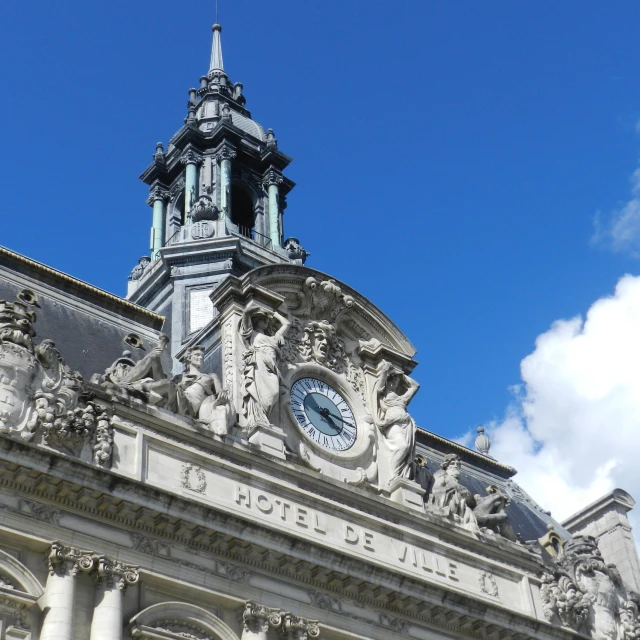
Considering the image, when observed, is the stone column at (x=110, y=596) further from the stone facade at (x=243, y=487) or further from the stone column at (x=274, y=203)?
the stone column at (x=274, y=203)

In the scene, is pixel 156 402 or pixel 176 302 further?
pixel 176 302

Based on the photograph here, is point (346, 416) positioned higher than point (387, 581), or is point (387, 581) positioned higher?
point (346, 416)

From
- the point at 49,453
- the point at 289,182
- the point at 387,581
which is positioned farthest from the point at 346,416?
the point at 289,182

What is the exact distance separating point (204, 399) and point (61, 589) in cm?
616

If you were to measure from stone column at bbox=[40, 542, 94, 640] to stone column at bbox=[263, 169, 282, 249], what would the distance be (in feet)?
55.6

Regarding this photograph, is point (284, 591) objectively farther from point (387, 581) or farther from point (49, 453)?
point (49, 453)

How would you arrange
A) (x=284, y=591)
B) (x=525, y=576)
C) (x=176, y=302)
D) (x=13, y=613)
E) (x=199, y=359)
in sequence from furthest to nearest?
(x=176, y=302) → (x=525, y=576) → (x=199, y=359) → (x=284, y=591) → (x=13, y=613)

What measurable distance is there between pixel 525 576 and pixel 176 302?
457 inches

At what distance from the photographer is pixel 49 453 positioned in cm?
2306

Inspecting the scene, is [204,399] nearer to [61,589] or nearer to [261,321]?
Result: [261,321]

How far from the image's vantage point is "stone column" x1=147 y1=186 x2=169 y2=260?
128ft

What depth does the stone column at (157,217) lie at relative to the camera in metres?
38.9

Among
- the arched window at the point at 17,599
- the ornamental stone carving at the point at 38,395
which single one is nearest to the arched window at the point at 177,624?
the arched window at the point at 17,599

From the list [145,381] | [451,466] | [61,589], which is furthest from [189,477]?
[451,466]
